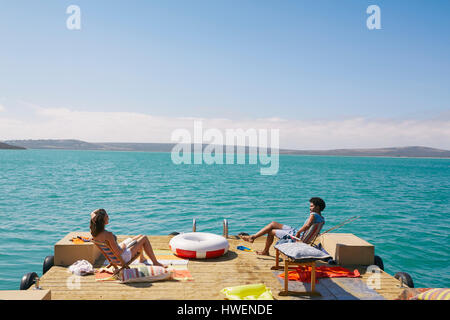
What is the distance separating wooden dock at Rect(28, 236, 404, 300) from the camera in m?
5.39

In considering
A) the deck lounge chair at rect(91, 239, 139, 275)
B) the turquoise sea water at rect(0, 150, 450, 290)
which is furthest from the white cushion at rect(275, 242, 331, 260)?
the turquoise sea water at rect(0, 150, 450, 290)

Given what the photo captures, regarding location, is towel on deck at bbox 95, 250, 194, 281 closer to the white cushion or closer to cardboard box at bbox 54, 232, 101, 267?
cardboard box at bbox 54, 232, 101, 267

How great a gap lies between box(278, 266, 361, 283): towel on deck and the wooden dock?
14 centimetres

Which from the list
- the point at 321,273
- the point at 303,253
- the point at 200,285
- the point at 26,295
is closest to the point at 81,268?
the point at 200,285

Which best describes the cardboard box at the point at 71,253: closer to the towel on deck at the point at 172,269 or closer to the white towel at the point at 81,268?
the white towel at the point at 81,268

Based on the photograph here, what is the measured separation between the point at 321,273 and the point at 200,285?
7.58 ft

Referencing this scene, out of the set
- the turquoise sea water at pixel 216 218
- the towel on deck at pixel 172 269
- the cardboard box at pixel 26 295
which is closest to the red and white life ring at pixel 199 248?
the towel on deck at pixel 172 269

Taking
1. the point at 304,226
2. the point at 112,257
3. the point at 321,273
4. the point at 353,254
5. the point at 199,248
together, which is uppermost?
the point at 304,226

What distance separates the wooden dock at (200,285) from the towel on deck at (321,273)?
0.45 feet

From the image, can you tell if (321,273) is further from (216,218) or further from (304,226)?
(216,218)

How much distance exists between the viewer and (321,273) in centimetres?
651
